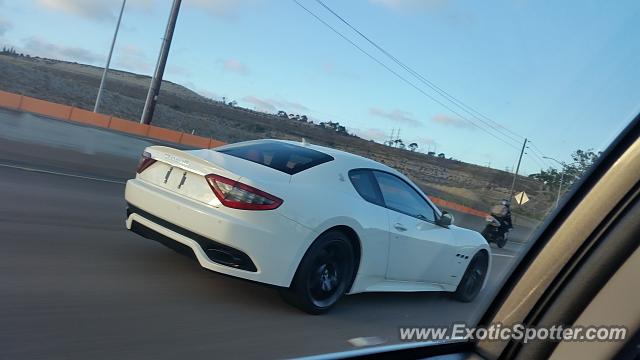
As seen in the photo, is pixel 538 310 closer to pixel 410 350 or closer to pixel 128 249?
pixel 410 350

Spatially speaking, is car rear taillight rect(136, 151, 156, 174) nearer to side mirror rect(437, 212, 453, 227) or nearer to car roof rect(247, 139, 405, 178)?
car roof rect(247, 139, 405, 178)

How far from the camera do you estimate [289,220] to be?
4820 mm

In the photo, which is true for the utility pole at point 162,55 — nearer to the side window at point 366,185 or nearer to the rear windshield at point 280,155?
the rear windshield at point 280,155

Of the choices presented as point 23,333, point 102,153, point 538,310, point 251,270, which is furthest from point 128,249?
point 102,153

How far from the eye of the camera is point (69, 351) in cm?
342

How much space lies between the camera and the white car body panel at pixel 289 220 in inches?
188

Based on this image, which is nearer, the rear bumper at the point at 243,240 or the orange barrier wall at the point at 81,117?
the rear bumper at the point at 243,240

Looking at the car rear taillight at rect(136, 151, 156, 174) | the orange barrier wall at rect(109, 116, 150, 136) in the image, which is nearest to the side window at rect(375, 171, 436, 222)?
the car rear taillight at rect(136, 151, 156, 174)

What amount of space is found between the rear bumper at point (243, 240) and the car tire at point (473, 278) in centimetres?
232

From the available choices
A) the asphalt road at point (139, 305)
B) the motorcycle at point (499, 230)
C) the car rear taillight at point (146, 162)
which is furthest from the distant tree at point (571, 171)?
the car rear taillight at point (146, 162)

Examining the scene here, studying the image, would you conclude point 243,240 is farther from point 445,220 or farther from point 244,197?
point 445,220

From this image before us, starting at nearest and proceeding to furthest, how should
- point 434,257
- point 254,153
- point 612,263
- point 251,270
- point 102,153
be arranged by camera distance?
point 612,263 → point 251,270 → point 254,153 → point 434,257 → point 102,153

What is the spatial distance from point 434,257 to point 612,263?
408cm

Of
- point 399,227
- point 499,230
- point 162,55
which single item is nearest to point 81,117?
point 162,55
